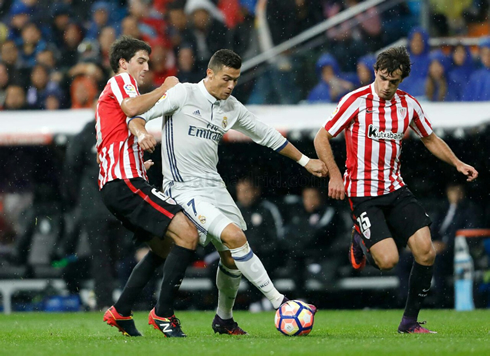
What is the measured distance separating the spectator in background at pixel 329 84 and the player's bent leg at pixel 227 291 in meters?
4.57

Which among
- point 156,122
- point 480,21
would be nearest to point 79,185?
point 156,122

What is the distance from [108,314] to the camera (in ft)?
19.7

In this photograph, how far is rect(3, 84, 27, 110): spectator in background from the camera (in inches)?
451

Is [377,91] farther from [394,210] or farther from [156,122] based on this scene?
[156,122]

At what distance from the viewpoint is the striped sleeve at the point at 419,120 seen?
659 cm

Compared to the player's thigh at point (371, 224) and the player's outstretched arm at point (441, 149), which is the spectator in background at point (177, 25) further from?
the player's thigh at point (371, 224)

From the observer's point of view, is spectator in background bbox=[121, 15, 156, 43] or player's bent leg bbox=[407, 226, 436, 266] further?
spectator in background bbox=[121, 15, 156, 43]

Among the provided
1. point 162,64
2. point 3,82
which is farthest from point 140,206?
point 3,82

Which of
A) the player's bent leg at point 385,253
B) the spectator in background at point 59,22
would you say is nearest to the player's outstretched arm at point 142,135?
the player's bent leg at point 385,253

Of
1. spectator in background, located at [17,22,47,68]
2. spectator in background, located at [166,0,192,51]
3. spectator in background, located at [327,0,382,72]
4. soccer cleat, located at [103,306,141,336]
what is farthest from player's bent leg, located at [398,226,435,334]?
spectator in background, located at [17,22,47,68]

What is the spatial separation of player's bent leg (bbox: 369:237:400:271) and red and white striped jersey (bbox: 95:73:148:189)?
183 centimetres

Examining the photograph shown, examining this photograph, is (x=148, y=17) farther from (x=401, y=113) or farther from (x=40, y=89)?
(x=401, y=113)

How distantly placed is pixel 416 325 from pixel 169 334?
6.02 feet

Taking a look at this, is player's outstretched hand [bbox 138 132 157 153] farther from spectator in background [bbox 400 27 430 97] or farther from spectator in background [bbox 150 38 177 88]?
spectator in background [bbox 150 38 177 88]
